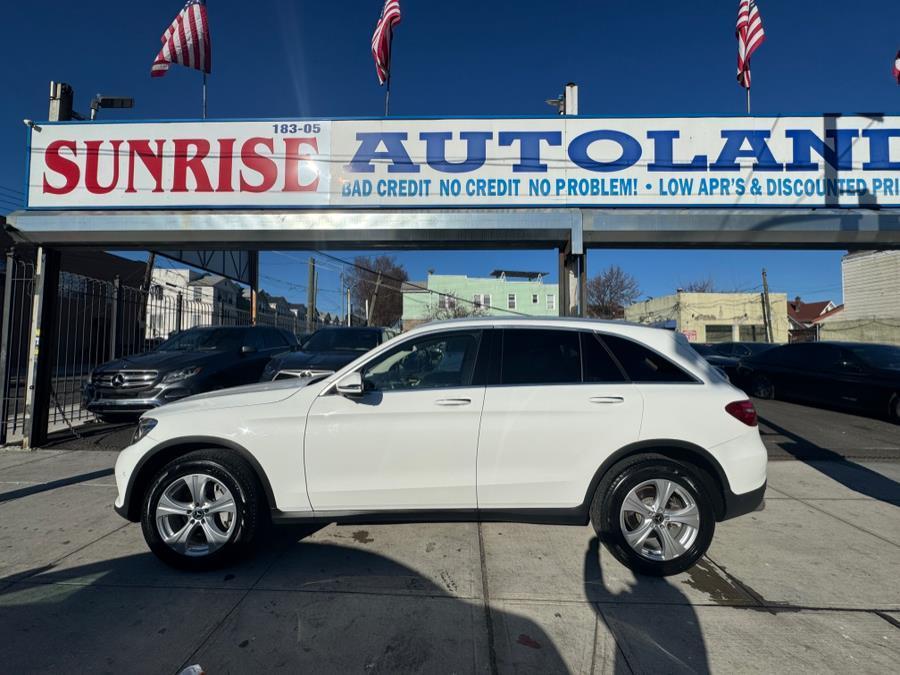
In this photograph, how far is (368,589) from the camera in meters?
3.16

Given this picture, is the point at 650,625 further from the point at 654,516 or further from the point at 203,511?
the point at 203,511

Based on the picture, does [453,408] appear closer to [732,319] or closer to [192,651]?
[192,651]

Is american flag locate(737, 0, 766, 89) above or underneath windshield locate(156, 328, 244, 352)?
above

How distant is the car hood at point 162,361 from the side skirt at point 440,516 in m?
4.81

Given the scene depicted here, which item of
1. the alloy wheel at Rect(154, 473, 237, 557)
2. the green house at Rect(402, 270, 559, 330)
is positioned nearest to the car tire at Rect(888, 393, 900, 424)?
the alloy wheel at Rect(154, 473, 237, 557)

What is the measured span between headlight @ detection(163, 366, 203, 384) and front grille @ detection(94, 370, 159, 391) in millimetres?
158

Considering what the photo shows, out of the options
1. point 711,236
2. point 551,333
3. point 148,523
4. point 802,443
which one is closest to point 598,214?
point 711,236

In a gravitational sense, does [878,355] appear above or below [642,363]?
above

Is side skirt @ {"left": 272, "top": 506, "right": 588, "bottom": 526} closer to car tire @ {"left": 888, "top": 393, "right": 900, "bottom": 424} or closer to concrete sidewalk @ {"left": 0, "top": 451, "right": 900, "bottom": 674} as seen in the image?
concrete sidewalk @ {"left": 0, "top": 451, "right": 900, "bottom": 674}

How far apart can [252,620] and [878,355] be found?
1154cm

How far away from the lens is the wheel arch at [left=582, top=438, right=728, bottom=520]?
3.38 metres

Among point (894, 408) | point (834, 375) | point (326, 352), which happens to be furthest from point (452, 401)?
point (834, 375)

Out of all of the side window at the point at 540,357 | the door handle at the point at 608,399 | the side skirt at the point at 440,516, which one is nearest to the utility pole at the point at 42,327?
the side skirt at the point at 440,516

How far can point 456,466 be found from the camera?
3395mm
